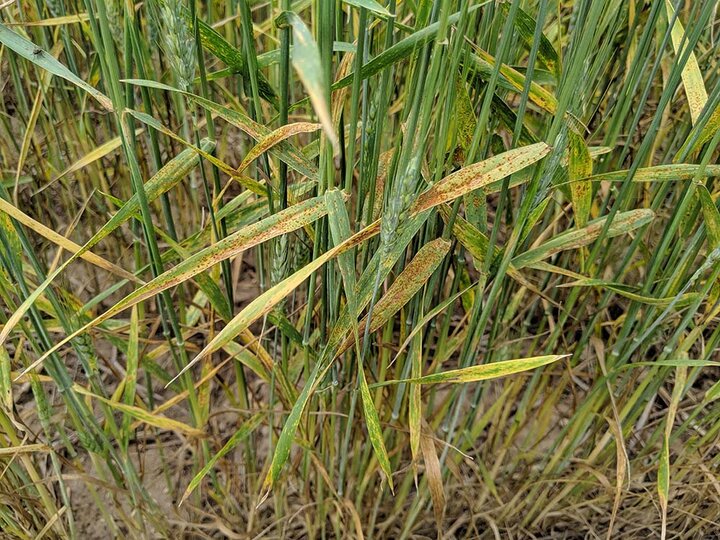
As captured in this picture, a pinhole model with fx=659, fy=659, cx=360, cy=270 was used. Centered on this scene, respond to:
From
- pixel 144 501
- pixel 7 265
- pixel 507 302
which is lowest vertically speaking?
pixel 144 501

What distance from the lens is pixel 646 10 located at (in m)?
0.81

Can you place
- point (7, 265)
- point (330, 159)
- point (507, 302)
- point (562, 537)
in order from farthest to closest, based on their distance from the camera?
point (562, 537), point (507, 302), point (7, 265), point (330, 159)

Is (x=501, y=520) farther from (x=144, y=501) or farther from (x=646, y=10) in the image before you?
(x=646, y=10)

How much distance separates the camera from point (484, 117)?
508mm

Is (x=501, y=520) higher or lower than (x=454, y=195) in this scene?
lower

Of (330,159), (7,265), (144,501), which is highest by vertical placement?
(330,159)

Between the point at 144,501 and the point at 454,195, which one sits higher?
the point at 454,195

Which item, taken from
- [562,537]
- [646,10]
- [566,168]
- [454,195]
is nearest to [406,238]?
[454,195]

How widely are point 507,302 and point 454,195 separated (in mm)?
334

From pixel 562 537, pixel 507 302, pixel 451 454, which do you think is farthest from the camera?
pixel 562 537

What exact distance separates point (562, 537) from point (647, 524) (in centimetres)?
13

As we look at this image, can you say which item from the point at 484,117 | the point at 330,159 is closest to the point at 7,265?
the point at 330,159

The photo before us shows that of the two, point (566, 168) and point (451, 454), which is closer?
point (566, 168)

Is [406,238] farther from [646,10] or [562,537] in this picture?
[562,537]
